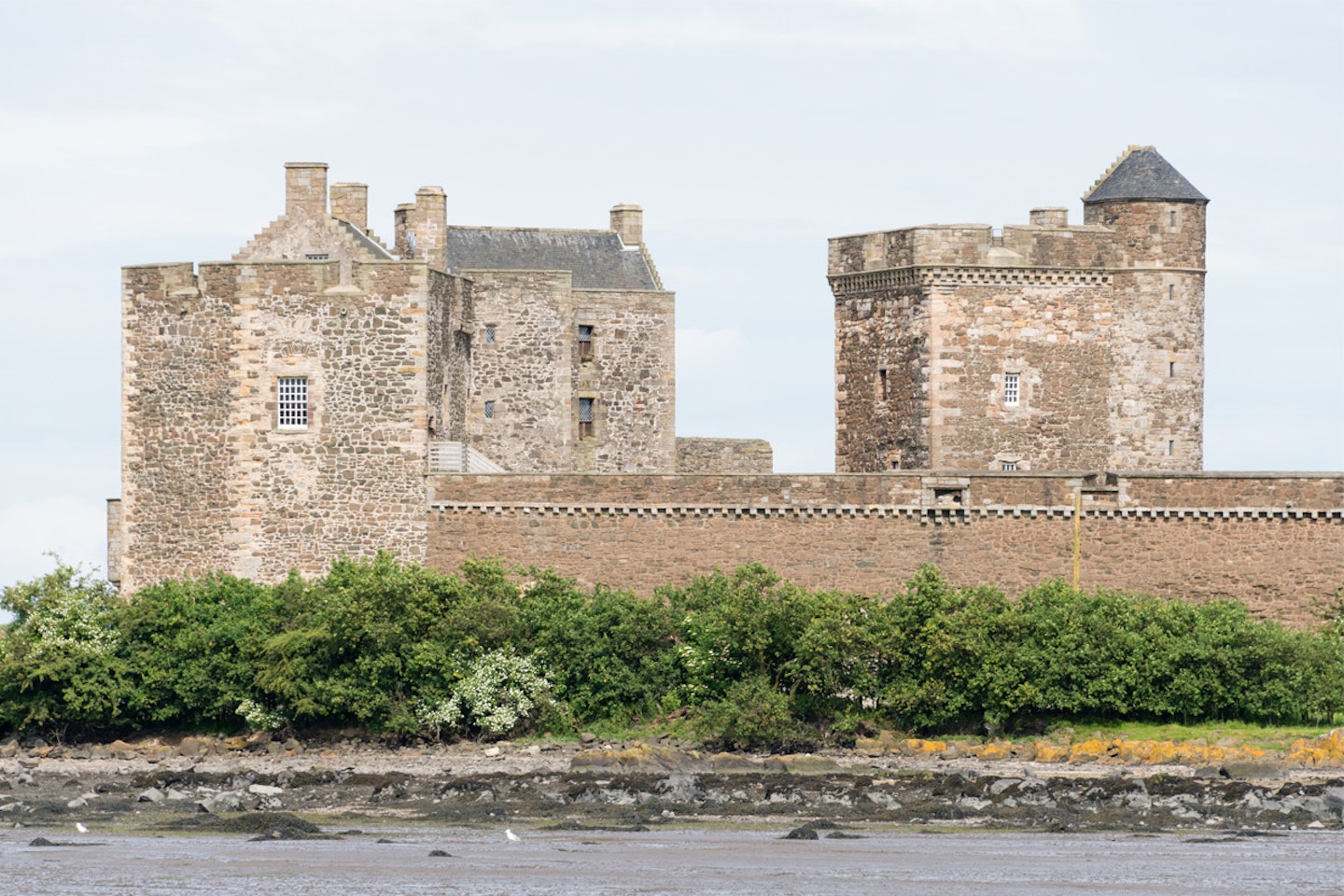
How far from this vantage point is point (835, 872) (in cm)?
4047

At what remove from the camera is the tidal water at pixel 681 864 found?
39.3 m

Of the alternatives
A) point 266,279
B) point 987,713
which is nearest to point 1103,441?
point 987,713

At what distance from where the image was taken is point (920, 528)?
185 feet

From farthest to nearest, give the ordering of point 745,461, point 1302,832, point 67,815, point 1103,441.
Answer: point 745,461
point 1103,441
point 67,815
point 1302,832

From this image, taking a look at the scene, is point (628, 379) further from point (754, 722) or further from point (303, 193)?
point (754, 722)

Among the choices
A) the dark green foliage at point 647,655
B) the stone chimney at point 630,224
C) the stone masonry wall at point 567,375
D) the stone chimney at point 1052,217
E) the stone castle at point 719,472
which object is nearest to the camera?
the dark green foliage at point 647,655

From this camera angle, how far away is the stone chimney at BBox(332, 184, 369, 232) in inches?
2429

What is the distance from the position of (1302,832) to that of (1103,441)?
20.0m

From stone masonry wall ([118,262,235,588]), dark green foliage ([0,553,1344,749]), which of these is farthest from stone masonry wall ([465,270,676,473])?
dark green foliage ([0,553,1344,749])

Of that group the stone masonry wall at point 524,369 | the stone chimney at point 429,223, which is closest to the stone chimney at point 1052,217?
the stone masonry wall at point 524,369

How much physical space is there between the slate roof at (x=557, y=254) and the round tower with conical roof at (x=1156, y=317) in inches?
404

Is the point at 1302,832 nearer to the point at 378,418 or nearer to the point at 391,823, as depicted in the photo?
the point at 391,823

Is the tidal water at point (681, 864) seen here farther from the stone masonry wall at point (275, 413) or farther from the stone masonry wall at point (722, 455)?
the stone masonry wall at point (722, 455)

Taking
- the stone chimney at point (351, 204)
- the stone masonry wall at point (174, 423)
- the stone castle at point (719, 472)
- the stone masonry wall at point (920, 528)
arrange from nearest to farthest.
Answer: the stone masonry wall at point (920, 528)
the stone castle at point (719, 472)
the stone masonry wall at point (174, 423)
the stone chimney at point (351, 204)
